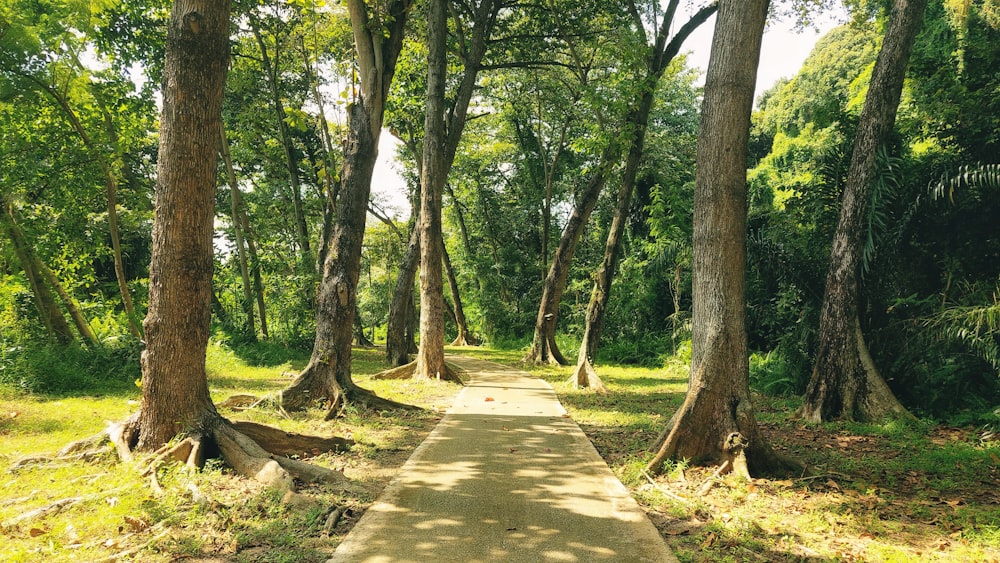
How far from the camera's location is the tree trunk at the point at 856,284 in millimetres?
7988

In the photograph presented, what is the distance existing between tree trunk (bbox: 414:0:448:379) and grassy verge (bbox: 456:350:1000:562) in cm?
519

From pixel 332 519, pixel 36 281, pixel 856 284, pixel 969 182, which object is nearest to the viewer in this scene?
pixel 332 519

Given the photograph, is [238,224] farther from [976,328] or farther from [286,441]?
[976,328]

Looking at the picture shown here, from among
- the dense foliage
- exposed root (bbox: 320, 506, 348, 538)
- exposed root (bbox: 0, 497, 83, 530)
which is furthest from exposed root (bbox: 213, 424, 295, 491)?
the dense foliage

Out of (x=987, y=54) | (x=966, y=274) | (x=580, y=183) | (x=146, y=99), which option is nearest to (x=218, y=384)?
(x=146, y=99)

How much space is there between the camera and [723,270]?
5.65m

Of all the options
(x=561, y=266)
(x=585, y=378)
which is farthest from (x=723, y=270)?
(x=561, y=266)

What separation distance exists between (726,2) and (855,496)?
483 centimetres

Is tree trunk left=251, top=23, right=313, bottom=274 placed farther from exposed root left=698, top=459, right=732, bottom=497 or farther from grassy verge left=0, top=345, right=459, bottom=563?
exposed root left=698, top=459, right=732, bottom=497

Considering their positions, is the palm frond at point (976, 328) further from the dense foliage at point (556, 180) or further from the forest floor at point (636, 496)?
the forest floor at point (636, 496)

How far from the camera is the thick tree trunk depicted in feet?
47.0

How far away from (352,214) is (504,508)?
5.61 meters

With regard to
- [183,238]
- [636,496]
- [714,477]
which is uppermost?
[183,238]

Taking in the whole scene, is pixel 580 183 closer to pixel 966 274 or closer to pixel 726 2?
pixel 966 274
